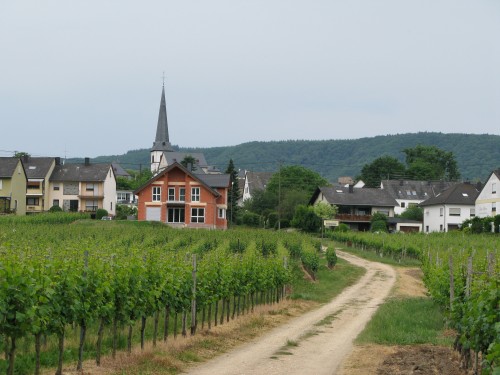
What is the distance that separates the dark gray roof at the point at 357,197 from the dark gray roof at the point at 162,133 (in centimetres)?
6129

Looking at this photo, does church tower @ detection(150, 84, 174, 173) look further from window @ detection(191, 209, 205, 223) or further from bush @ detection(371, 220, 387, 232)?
window @ detection(191, 209, 205, 223)

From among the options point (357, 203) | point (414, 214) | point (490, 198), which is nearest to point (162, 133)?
point (357, 203)

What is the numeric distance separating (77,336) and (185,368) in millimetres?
4094

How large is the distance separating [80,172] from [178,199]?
74.4 ft

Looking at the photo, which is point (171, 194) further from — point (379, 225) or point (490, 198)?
point (490, 198)

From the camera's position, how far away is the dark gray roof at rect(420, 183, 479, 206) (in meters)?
84.2

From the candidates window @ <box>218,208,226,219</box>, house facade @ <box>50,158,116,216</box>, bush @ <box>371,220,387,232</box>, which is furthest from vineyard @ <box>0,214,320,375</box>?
house facade @ <box>50,158,116,216</box>

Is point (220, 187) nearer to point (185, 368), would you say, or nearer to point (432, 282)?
point (432, 282)

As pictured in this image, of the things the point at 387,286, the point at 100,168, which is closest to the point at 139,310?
the point at 387,286

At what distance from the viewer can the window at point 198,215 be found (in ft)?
230

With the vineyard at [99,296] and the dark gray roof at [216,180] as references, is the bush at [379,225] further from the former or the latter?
the vineyard at [99,296]

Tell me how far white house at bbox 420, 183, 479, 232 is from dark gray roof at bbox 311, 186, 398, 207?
6430mm

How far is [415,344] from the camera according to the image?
17.7m

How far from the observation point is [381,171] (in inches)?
5374
